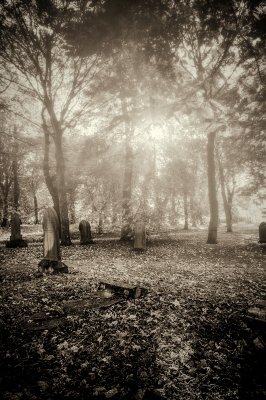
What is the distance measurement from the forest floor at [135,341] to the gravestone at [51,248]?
43 cm

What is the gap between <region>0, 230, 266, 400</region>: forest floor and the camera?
3256 millimetres

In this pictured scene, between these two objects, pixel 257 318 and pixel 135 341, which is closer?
pixel 135 341

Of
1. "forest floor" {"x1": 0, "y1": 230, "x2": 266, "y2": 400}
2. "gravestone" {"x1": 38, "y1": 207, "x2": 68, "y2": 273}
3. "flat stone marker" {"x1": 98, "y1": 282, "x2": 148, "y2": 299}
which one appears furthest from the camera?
"gravestone" {"x1": 38, "y1": 207, "x2": 68, "y2": 273}

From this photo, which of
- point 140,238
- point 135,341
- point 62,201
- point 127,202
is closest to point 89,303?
point 135,341

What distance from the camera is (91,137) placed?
15281mm

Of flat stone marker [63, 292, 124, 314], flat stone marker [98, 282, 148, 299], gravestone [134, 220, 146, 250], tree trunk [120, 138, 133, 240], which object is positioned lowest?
flat stone marker [63, 292, 124, 314]

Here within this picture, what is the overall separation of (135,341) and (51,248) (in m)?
4.71

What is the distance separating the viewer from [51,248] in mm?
8070

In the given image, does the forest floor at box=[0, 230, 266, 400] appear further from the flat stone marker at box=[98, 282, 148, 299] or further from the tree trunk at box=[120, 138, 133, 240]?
the tree trunk at box=[120, 138, 133, 240]

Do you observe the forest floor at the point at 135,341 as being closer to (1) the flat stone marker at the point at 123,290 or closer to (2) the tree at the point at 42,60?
(1) the flat stone marker at the point at 123,290

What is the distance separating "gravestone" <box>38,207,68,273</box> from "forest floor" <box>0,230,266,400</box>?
0.43m

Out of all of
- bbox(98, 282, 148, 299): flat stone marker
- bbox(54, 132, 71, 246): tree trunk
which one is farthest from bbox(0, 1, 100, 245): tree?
bbox(98, 282, 148, 299): flat stone marker

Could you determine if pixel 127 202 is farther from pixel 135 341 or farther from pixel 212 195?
pixel 135 341

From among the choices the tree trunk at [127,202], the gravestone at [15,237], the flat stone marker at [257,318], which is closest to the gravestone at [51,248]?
the flat stone marker at [257,318]
